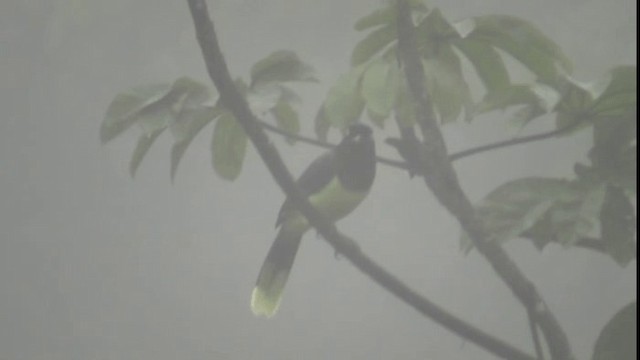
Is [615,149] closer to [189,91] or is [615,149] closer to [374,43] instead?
[374,43]

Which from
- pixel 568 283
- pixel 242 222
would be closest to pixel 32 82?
pixel 242 222

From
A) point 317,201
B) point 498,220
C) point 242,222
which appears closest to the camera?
point 498,220

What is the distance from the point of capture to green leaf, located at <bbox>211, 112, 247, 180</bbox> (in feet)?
2.34

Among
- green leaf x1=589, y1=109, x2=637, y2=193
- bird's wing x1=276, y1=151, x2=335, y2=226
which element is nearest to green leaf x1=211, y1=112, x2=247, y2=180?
bird's wing x1=276, y1=151, x2=335, y2=226

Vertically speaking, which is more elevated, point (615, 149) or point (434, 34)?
point (434, 34)

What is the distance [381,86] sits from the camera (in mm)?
665

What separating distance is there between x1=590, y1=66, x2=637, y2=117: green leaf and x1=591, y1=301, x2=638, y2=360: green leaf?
149mm

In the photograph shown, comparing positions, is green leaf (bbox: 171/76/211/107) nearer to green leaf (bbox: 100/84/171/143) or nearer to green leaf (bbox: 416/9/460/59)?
green leaf (bbox: 100/84/171/143)

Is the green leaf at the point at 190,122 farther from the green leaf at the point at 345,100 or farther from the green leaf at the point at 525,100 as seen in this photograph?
the green leaf at the point at 525,100

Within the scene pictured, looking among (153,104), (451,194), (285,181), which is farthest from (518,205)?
(153,104)

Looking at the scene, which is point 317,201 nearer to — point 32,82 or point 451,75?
point 451,75

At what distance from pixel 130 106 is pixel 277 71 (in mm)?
124

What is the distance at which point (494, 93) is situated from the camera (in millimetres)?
663

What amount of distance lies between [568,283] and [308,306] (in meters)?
0.30
